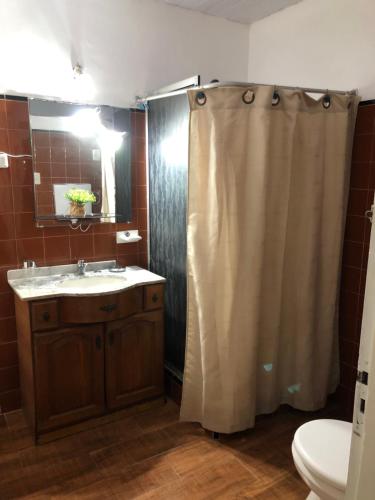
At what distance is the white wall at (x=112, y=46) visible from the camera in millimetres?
2279

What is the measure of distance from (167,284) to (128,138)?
100cm

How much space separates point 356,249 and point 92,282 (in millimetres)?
1635

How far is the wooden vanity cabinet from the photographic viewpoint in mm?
2176

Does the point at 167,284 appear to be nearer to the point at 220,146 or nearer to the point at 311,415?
the point at 220,146

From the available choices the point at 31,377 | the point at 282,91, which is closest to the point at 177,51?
the point at 282,91

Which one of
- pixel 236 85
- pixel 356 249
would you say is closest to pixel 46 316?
pixel 236 85

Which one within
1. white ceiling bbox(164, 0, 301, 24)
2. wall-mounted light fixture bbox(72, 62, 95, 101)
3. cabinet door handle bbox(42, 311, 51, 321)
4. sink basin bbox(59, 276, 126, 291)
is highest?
white ceiling bbox(164, 0, 301, 24)

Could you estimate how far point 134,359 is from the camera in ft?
8.12

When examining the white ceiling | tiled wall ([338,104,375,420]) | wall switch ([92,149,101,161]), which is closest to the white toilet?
tiled wall ([338,104,375,420])

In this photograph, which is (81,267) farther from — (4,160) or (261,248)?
(261,248)

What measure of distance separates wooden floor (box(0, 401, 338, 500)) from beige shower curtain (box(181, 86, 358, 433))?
13 centimetres

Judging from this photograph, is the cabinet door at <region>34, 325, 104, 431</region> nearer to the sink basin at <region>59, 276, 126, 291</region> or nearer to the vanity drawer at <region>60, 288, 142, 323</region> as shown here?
the vanity drawer at <region>60, 288, 142, 323</region>

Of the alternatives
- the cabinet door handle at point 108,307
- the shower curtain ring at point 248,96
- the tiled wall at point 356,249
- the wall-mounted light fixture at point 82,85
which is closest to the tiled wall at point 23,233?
the wall-mounted light fixture at point 82,85

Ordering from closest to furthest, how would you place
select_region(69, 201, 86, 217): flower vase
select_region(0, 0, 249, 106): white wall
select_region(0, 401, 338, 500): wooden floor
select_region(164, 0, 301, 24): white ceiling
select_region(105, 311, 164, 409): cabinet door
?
select_region(0, 401, 338, 500): wooden floor
select_region(0, 0, 249, 106): white wall
select_region(105, 311, 164, 409): cabinet door
select_region(69, 201, 86, 217): flower vase
select_region(164, 0, 301, 24): white ceiling
